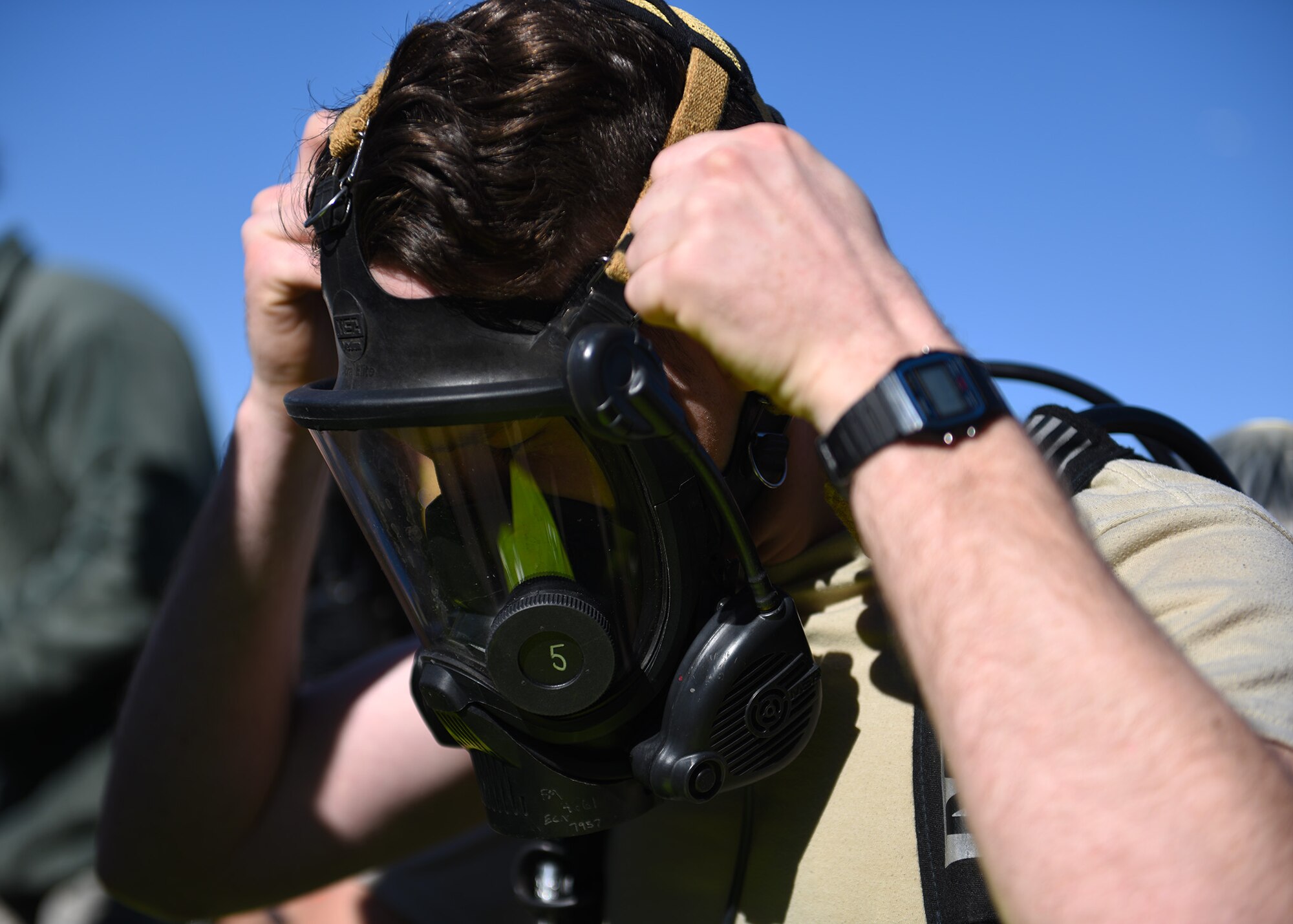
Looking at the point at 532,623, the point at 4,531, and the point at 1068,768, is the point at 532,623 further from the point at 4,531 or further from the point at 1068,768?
the point at 4,531

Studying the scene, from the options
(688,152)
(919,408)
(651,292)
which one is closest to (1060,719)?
(919,408)

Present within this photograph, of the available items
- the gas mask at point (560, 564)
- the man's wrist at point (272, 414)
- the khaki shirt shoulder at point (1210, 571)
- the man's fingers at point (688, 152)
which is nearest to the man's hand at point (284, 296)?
the man's wrist at point (272, 414)

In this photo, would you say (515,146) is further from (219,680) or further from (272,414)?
(219,680)

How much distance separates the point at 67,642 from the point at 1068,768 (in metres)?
2.40

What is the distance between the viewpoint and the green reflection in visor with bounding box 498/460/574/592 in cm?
135

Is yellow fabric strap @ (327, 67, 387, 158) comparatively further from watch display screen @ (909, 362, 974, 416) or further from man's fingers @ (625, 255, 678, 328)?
watch display screen @ (909, 362, 974, 416)

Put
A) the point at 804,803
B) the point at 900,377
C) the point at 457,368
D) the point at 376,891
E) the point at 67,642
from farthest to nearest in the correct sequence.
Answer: the point at 376,891 < the point at 67,642 < the point at 804,803 < the point at 457,368 < the point at 900,377

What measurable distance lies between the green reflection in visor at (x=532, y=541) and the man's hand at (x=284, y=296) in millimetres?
743

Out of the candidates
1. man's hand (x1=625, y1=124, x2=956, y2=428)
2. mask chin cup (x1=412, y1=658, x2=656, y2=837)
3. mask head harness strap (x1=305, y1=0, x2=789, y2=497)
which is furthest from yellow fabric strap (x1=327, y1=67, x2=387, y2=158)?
mask chin cup (x1=412, y1=658, x2=656, y2=837)

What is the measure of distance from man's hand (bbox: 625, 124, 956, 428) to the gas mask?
155 mm

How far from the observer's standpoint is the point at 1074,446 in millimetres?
1490

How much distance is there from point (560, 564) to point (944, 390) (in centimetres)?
57

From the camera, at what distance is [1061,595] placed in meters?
0.94

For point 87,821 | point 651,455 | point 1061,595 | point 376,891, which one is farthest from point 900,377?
point 87,821
